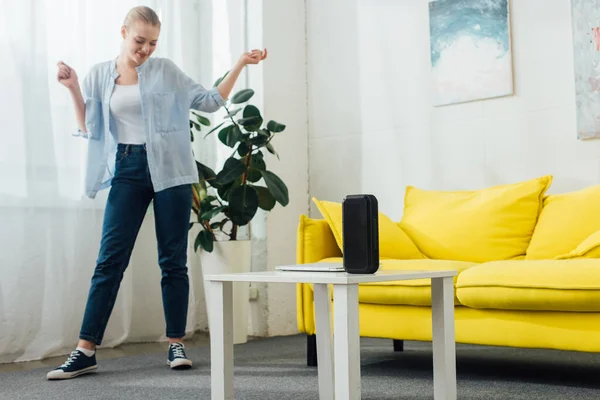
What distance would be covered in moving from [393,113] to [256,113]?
0.75 metres

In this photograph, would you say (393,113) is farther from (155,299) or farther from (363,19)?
(155,299)

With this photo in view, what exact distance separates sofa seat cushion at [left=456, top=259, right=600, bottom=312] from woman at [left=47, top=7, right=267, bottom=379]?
1121mm

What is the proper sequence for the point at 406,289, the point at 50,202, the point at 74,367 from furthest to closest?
the point at 50,202
the point at 74,367
the point at 406,289

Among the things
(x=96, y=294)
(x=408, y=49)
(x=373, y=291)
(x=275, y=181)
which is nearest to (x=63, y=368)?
(x=96, y=294)

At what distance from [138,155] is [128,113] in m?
0.17

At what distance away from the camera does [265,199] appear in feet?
11.7

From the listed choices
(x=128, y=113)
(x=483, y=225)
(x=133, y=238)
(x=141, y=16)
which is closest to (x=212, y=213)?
(x=133, y=238)

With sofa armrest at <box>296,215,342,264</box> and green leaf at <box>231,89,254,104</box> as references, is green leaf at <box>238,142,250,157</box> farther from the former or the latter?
sofa armrest at <box>296,215,342,264</box>

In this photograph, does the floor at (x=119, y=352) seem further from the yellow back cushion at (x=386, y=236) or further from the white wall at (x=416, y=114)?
the yellow back cushion at (x=386, y=236)

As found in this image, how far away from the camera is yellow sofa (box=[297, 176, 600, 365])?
2.14 meters

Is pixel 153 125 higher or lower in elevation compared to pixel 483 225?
higher

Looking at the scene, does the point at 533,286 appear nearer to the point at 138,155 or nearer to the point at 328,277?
the point at 328,277

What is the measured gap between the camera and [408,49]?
3768mm

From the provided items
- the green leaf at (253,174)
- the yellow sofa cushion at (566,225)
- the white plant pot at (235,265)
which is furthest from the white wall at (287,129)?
the yellow sofa cushion at (566,225)
